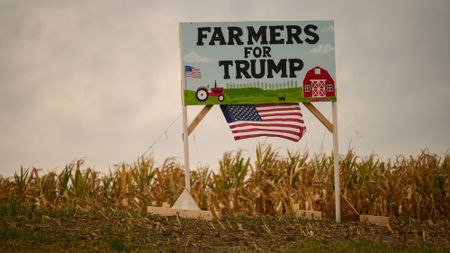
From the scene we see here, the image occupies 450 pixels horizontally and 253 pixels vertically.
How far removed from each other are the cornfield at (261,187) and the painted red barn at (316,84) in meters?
2.46

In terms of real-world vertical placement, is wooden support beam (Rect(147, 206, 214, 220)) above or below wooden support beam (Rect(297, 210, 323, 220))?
above

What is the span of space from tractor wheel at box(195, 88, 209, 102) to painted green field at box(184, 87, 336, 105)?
59 mm

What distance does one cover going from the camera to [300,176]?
16.7 meters

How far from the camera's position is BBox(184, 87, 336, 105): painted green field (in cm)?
1393

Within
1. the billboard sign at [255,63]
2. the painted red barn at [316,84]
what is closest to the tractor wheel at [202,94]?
the billboard sign at [255,63]

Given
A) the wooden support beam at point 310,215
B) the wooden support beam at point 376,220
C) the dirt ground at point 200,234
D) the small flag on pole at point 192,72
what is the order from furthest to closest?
the wooden support beam at point 310,215, the small flag on pole at point 192,72, the wooden support beam at point 376,220, the dirt ground at point 200,234

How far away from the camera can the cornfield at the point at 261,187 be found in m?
15.8

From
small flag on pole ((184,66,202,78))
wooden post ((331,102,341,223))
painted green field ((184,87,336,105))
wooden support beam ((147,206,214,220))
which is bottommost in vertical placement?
wooden support beam ((147,206,214,220))

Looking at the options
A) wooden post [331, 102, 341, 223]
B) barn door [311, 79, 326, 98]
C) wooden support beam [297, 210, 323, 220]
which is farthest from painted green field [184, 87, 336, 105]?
wooden support beam [297, 210, 323, 220]

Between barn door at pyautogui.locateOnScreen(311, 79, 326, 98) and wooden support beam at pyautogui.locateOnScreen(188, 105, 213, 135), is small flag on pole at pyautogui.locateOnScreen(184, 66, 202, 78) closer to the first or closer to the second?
wooden support beam at pyautogui.locateOnScreen(188, 105, 213, 135)

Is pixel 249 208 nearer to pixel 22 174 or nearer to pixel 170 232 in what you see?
pixel 170 232

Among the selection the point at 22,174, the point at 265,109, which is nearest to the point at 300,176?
the point at 265,109

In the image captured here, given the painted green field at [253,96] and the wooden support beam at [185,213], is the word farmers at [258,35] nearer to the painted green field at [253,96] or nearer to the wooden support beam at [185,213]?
the painted green field at [253,96]

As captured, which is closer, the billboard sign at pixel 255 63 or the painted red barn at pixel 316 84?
the billboard sign at pixel 255 63
